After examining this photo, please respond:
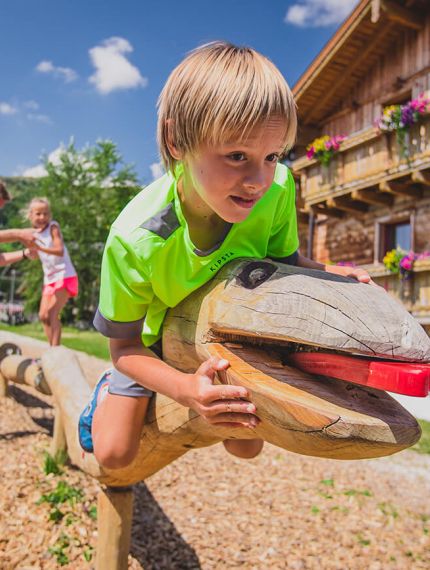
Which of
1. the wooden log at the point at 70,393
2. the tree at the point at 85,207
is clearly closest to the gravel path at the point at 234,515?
the wooden log at the point at 70,393

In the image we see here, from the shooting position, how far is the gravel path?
2820mm

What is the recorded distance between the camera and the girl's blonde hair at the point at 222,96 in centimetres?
122

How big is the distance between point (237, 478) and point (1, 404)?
2.48 metres

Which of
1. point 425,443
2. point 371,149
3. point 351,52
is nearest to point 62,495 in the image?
point 425,443

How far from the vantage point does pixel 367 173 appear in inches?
410

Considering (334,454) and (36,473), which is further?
(36,473)

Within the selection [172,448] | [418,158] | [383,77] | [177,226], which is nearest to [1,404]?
[172,448]

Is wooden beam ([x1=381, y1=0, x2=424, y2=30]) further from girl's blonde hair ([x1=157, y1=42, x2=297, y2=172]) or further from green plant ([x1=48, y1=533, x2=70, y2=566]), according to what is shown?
green plant ([x1=48, y1=533, x2=70, y2=566])

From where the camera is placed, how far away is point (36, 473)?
3.42 m

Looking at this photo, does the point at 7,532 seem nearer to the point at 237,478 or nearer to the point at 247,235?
the point at 237,478

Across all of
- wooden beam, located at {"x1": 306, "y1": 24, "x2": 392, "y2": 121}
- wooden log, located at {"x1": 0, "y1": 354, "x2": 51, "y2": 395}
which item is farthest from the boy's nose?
wooden beam, located at {"x1": 306, "y1": 24, "x2": 392, "y2": 121}

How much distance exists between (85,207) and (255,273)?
95.5 ft

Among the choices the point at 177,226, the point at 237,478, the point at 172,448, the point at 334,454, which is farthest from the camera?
the point at 237,478

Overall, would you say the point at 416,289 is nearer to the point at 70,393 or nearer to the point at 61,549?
the point at 70,393
